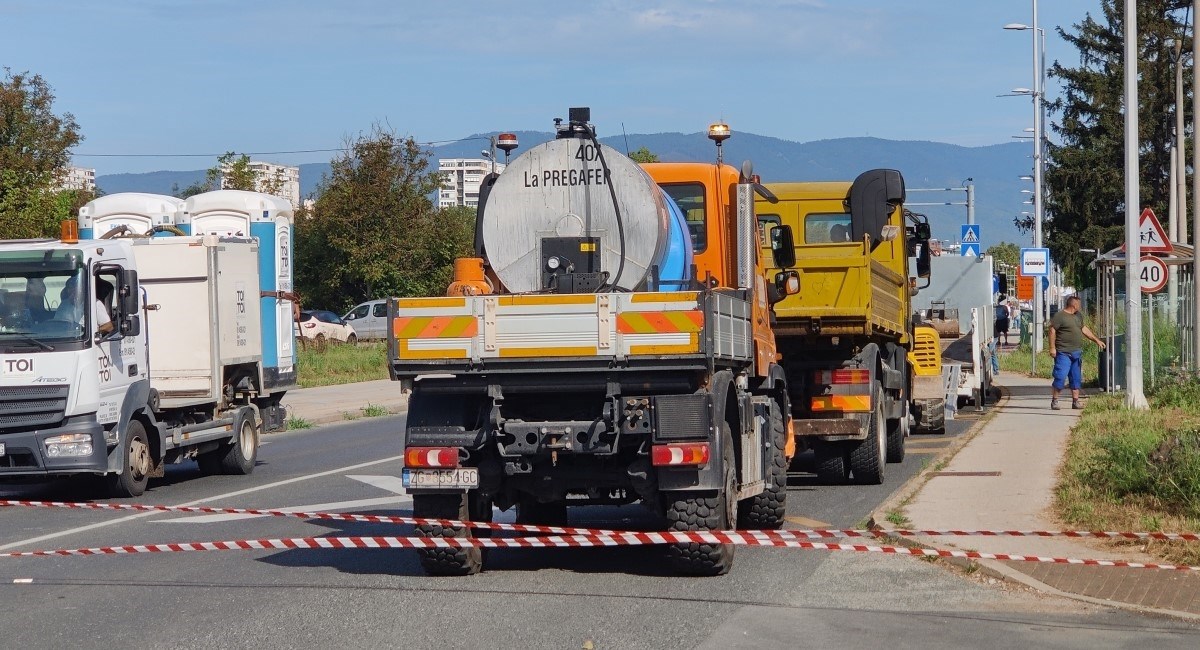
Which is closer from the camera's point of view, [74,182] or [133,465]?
[133,465]

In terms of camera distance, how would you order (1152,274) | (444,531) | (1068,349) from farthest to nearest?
1. (1068,349)
2. (1152,274)
3. (444,531)

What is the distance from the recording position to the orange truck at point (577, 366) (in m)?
9.15

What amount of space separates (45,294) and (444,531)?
6.72 m

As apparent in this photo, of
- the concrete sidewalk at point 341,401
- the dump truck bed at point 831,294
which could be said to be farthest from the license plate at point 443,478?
the concrete sidewalk at point 341,401

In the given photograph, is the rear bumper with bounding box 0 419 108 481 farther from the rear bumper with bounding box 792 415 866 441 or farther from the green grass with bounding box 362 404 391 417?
the green grass with bounding box 362 404 391 417

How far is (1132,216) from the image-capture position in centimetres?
2259

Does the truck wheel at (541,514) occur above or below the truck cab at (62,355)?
below

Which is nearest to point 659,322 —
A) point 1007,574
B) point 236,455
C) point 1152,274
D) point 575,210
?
point 575,210

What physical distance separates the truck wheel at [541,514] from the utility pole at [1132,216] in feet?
Result: 41.7

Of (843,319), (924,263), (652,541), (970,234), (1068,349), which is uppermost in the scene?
(970,234)

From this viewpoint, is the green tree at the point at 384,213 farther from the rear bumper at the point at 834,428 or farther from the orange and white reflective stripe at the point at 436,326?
the orange and white reflective stripe at the point at 436,326

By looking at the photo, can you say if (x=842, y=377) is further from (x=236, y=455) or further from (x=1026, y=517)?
(x=236, y=455)

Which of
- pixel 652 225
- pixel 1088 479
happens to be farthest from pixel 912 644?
pixel 1088 479

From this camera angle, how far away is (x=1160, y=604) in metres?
8.43
